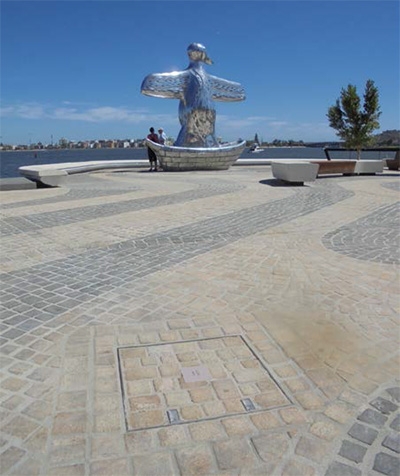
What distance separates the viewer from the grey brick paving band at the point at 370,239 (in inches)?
209

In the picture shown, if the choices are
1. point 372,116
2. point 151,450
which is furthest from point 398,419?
point 372,116

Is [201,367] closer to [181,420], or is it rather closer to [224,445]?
[181,420]

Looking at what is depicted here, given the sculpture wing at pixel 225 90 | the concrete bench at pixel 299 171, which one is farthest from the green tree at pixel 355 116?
the concrete bench at pixel 299 171

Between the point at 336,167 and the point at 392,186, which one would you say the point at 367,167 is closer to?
the point at 336,167

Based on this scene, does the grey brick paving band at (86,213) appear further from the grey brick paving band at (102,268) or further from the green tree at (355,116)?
the green tree at (355,116)

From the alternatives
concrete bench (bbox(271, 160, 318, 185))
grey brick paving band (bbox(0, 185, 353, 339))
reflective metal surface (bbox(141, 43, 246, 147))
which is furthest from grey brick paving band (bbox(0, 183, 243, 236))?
reflective metal surface (bbox(141, 43, 246, 147))

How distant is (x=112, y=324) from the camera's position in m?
3.30

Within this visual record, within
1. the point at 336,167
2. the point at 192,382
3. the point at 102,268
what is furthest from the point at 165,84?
the point at 192,382

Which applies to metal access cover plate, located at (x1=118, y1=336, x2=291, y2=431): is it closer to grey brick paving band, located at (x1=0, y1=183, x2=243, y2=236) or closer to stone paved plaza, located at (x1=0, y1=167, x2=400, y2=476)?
stone paved plaza, located at (x1=0, y1=167, x2=400, y2=476)

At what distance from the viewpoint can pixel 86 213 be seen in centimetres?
831

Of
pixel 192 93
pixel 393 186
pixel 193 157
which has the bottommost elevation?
pixel 393 186

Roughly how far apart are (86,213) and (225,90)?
661 inches

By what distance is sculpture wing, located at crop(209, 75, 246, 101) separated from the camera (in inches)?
860

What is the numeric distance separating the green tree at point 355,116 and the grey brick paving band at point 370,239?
17134mm
